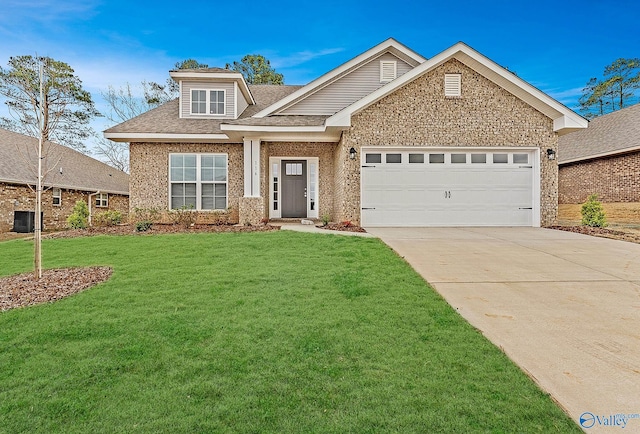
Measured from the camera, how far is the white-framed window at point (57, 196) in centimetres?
1691

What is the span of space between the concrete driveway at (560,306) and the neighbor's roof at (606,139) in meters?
Result: 9.66

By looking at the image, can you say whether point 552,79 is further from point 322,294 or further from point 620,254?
point 322,294

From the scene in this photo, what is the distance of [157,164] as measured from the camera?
41.1 ft

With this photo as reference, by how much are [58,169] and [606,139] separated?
26.9 m

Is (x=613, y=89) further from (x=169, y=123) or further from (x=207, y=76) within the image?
(x=169, y=123)

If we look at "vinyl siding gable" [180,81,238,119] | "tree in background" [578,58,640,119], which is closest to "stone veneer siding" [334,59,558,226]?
"vinyl siding gable" [180,81,238,119]

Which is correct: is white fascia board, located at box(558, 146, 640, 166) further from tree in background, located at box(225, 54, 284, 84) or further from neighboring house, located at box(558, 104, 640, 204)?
tree in background, located at box(225, 54, 284, 84)

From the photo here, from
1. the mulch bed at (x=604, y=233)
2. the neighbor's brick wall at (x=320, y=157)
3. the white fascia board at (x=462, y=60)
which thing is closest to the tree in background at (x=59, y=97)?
the neighbor's brick wall at (x=320, y=157)

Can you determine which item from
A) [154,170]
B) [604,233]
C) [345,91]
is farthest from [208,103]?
[604,233]

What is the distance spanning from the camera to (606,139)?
16.2 m

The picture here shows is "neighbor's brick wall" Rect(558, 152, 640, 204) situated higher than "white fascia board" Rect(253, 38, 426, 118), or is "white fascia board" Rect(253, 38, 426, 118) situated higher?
"white fascia board" Rect(253, 38, 426, 118)

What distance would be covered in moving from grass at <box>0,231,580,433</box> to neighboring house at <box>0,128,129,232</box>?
11659 mm

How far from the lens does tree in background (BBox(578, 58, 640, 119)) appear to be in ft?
88.9

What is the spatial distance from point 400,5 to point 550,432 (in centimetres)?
1931
